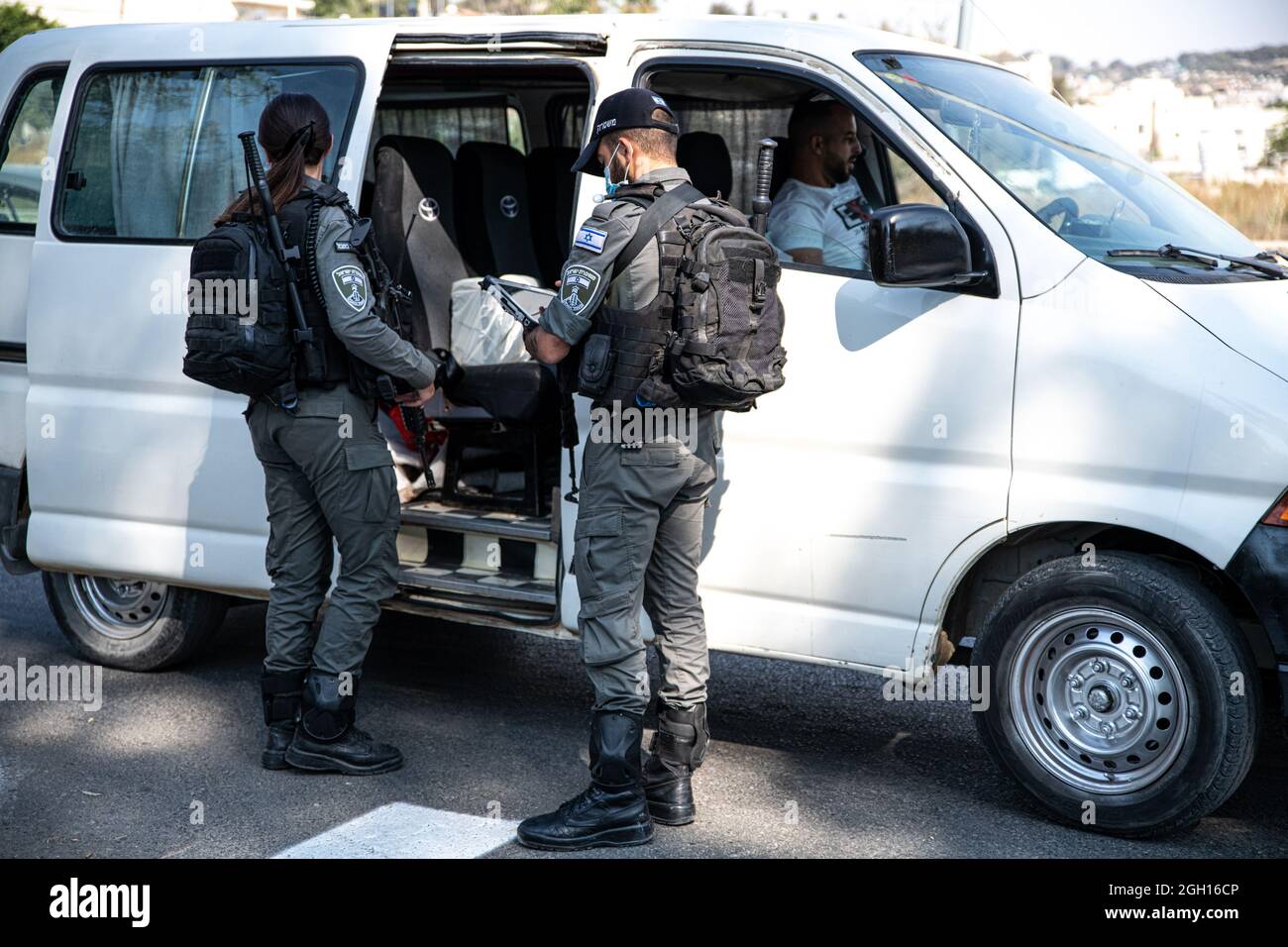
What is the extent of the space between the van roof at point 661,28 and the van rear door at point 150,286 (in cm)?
4

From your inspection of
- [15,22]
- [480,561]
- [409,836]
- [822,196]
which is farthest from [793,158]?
[15,22]

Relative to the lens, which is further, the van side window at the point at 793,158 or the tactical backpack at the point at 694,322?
the van side window at the point at 793,158

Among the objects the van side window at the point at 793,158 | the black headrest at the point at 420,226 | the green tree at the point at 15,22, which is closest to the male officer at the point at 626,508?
the van side window at the point at 793,158

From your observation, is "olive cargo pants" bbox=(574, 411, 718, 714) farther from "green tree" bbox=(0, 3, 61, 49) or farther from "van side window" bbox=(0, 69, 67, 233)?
"green tree" bbox=(0, 3, 61, 49)

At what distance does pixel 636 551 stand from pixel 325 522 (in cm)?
119

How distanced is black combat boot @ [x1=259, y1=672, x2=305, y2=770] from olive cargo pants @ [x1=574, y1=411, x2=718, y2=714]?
1.16 metres

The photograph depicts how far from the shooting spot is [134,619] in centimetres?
559

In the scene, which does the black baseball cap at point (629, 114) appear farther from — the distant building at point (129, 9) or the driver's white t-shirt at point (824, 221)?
the distant building at point (129, 9)

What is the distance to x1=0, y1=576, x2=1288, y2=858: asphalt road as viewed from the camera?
4.09 metres

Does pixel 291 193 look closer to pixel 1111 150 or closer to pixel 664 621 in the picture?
pixel 664 621

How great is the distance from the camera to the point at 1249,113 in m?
42.3

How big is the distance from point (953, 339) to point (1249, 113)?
43.0 metres

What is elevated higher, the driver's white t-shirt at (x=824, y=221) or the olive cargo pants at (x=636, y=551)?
the driver's white t-shirt at (x=824, y=221)

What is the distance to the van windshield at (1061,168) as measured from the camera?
416 centimetres
